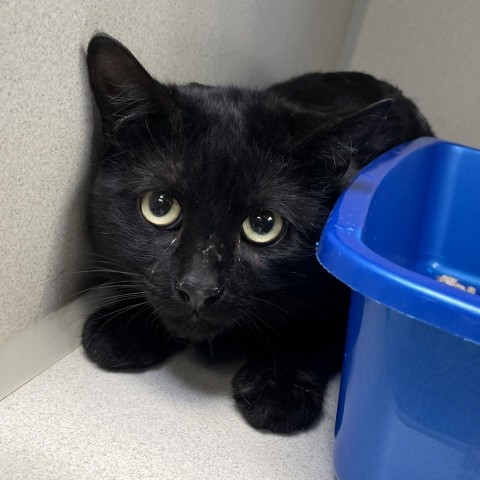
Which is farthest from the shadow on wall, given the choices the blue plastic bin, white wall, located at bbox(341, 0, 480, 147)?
white wall, located at bbox(341, 0, 480, 147)

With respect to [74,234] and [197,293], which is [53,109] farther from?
[197,293]

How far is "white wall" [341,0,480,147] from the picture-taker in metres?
1.83

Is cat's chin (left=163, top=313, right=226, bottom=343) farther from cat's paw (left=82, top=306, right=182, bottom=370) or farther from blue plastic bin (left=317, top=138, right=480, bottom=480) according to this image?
blue plastic bin (left=317, top=138, right=480, bottom=480)

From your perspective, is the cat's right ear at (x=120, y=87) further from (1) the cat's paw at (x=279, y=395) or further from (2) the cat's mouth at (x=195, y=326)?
(1) the cat's paw at (x=279, y=395)

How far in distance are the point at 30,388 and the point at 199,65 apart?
72 cm

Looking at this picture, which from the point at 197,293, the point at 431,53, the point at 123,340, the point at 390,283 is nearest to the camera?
the point at 390,283

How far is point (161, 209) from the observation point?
2.82 feet

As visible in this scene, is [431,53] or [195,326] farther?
[431,53]

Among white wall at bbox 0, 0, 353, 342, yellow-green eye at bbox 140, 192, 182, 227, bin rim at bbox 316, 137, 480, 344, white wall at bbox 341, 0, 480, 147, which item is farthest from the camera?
white wall at bbox 341, 0, 480, 147

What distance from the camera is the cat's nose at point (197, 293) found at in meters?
0.77

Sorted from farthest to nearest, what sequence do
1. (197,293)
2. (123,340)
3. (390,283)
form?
(123,340), (197,293), (390,283)

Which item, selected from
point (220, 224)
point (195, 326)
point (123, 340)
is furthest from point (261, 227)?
point (123, 340)

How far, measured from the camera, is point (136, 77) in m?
0.82

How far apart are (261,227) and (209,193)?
10 cm
